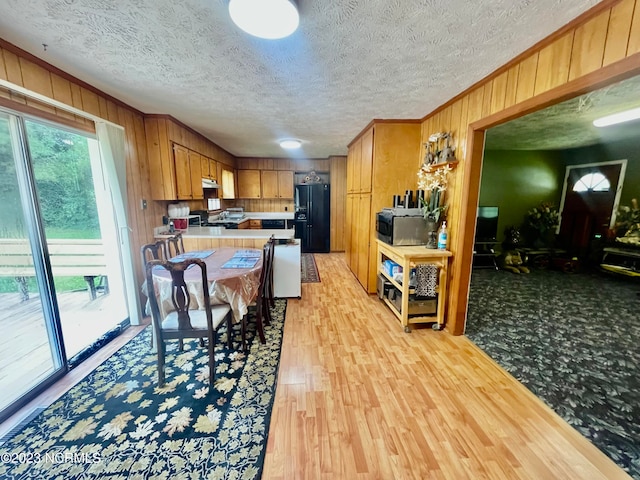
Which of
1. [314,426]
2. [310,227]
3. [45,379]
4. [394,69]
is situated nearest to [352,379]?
[314,426]

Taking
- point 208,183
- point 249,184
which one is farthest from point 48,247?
point 249,184

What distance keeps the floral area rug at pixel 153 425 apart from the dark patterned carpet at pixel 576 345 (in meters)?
2.04

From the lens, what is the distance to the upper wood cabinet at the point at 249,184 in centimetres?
619

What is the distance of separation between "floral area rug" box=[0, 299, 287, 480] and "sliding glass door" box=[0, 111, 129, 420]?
403mm

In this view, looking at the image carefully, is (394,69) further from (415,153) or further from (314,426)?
(314,426)

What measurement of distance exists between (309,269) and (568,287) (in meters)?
4.28

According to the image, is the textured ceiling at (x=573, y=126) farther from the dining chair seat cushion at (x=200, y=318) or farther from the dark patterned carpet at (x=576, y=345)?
the dining chair seat cushion at (x=200, y=318)

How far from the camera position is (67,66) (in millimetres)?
1875

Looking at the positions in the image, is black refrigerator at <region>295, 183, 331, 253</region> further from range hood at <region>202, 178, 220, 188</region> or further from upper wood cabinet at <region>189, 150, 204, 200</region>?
upper wood cabinet at <region>189, 150, 204, 200</region>

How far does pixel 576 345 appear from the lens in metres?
2.37

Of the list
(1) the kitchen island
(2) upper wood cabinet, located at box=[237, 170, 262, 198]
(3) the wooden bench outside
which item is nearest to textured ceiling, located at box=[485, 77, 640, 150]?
(1) the kitchen island

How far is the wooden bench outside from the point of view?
176 cm

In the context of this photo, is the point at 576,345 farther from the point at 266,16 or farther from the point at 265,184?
the point at 265,184

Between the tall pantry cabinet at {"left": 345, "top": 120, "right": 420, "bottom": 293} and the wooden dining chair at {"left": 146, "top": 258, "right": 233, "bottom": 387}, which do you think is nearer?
the wooden dining chair at {"left": 146, "top": 258, "right": 233, "bottom": 387}
